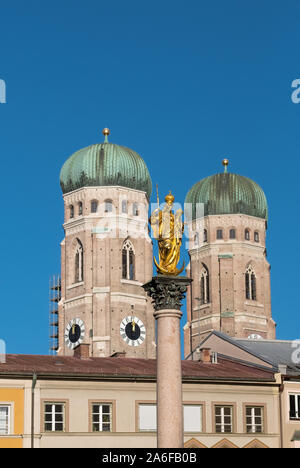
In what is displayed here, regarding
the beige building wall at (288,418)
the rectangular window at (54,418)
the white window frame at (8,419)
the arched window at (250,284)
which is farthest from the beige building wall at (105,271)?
the white window frame at (8,419)

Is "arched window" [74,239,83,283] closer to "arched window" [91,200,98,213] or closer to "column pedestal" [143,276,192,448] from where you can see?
"arched window" [91,200,98,213]

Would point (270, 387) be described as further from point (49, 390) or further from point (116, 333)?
point (116, 333)

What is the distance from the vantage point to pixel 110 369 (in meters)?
71.5

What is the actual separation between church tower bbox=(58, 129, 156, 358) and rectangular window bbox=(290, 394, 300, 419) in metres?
59.2

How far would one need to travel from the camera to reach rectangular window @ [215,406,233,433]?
7244cm

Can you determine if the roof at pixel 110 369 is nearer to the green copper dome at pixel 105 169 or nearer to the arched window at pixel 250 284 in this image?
the green copper dome at pixel 105 169

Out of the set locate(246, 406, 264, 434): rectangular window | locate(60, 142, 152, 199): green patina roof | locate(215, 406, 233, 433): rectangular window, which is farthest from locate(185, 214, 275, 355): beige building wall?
locate(215, 406, 233, 433): rectangular window

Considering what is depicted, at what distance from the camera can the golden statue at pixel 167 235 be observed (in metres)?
49.5

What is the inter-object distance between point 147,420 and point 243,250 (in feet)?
263

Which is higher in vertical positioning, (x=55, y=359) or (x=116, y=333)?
(x=116, y=333)

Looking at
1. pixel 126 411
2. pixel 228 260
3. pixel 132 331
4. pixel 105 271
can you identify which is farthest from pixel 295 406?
pixel 228 260

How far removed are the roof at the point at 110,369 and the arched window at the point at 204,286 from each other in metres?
70.5
